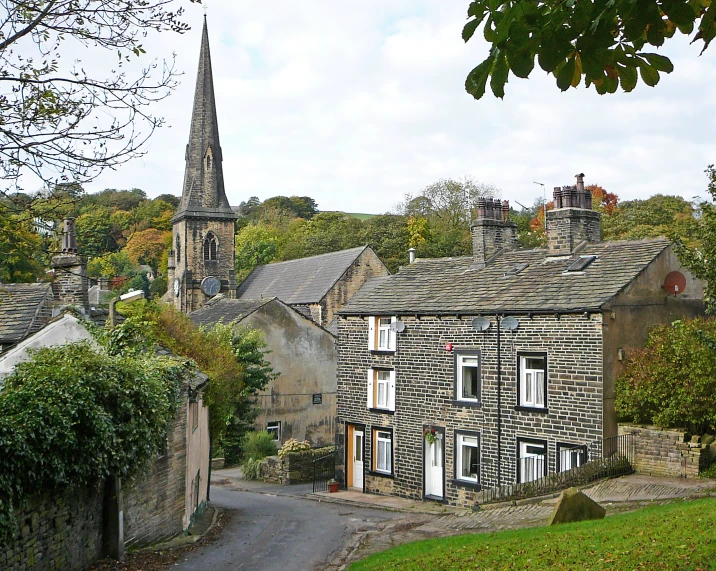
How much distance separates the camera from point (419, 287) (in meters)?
28.7

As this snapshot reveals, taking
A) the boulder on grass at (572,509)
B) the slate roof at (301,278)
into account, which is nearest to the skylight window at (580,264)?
the boulder on grass at (572,509)

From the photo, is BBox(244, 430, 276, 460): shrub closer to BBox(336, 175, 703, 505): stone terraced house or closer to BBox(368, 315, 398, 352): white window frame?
BBox(336, 175, 703, 505): stone terraced house

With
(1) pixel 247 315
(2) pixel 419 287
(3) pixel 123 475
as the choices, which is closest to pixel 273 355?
(1) pixel 247 315

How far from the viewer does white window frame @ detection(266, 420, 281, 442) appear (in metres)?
37.6

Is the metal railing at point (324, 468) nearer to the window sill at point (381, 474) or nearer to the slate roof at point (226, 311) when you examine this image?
the window sill at point (381, 474)

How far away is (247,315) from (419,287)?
38.1 ft

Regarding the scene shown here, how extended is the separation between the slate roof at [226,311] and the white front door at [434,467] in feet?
47.6

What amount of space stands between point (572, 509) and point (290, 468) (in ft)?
58.3

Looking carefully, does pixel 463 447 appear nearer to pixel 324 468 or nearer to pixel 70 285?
pixel 324 468

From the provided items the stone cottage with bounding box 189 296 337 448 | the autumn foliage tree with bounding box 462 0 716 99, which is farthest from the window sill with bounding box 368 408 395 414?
Answer: the autumn foliage tree with bounding box 462 0 716 99

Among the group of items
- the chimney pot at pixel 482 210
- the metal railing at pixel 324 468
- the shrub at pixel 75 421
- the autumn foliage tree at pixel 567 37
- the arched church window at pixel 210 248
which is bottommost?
the metal railing at pixel 324 468

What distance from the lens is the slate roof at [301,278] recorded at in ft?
177

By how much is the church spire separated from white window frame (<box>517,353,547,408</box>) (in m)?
45.4

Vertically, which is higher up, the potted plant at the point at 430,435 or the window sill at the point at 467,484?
the potted plant at the point at 430,435
